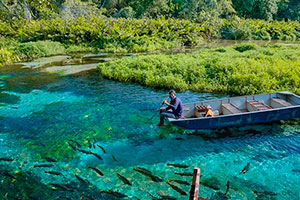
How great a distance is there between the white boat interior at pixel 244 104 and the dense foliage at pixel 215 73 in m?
2.08

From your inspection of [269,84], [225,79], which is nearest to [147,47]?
[225,79]

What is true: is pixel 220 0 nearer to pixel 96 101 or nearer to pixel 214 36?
pixel 214 36

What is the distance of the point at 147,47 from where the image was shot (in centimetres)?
3359

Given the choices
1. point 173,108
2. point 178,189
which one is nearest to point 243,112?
point 173,108

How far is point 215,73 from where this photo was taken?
1866 centimetres

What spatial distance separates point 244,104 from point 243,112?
164 centimetres

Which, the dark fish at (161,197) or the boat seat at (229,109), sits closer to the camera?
the dark fish at (161,197)

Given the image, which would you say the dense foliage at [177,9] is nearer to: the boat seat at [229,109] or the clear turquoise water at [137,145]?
the clear turquoise water at [137,145]

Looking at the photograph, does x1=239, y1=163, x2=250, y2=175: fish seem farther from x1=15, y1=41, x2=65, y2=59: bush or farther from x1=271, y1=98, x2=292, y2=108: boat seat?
x1=15, y1=41, x2=65, y2=59: bush

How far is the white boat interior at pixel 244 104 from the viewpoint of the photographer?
12.9 m

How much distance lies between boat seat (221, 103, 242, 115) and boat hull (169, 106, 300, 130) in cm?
99

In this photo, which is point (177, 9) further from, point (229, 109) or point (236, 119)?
point (236, 119)

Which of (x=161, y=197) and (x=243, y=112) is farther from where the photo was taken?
(x=243, y=112)

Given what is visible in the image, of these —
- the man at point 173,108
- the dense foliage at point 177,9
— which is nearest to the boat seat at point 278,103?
the man at point 173,108
